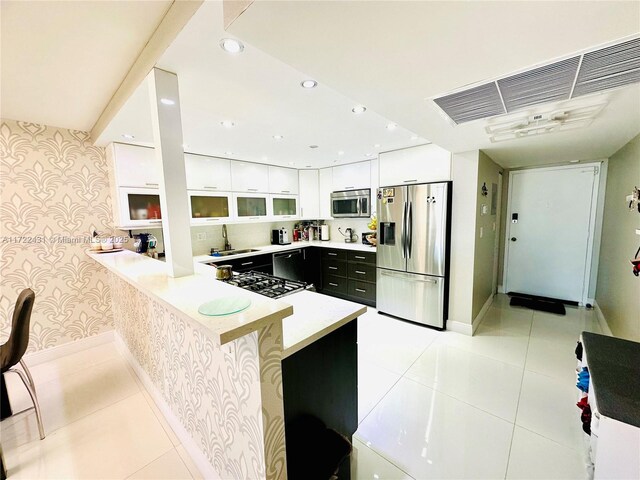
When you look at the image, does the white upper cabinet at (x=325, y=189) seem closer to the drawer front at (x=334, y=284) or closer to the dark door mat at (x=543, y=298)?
the drawer front at (x=334, y=284)

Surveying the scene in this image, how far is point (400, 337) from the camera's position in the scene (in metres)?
2.97

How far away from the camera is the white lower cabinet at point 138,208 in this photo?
8.73 feet

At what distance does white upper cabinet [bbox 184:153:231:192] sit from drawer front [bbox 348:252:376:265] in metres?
2.12

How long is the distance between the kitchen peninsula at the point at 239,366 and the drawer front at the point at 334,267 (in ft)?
8.18

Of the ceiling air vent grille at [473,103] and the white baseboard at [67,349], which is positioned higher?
the ceiling air vent grille at [473,103]

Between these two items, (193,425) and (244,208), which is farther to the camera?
(244,208)

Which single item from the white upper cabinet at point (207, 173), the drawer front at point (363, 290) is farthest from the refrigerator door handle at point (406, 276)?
the white upper cabinet at point (207, 173)

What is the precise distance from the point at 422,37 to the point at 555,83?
867 millimetres

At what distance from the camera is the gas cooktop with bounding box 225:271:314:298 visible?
5.33 ft

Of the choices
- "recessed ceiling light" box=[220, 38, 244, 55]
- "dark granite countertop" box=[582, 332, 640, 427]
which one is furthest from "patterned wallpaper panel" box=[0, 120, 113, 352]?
"dark granite countertop" box=[582, 332, 640, 427]

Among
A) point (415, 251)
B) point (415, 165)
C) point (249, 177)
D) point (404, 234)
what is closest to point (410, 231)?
point (404, 234)

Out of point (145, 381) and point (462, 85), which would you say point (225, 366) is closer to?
point (145, 381)

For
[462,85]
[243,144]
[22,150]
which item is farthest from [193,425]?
[22,150]

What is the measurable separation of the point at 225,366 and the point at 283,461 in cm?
45
